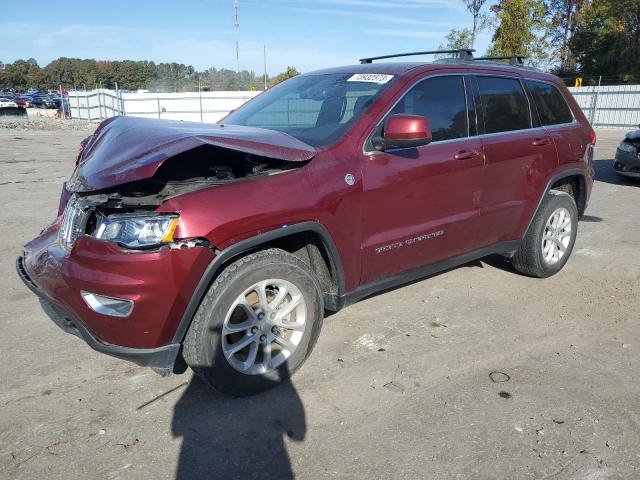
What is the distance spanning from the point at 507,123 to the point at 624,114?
24344 mm

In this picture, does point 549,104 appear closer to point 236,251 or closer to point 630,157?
point 236,251

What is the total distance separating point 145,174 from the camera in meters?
2.52

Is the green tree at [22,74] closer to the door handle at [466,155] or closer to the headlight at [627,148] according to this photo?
the headlight at [627,148]

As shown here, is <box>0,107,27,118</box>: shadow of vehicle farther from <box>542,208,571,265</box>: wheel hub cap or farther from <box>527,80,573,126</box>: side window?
<box>542,208,571,265</box>: wheel hub cap

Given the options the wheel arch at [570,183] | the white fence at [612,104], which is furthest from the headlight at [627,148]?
the white fence at [612,104]

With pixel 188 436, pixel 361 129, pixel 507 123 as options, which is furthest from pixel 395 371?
pixel 507 123

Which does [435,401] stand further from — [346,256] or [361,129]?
[361,129]

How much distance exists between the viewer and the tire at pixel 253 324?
2707 millimetres

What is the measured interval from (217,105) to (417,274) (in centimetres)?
Result: 2369

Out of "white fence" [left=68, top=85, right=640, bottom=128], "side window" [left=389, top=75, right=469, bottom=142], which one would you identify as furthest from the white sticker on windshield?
"white fence" [left=68, top=85, right=640, bottom=128]

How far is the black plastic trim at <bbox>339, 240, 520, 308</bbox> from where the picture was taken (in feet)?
11.1

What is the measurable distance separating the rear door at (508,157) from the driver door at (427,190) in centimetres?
15

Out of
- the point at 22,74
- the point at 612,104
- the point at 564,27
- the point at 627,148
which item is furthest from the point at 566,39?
the point at 22,74

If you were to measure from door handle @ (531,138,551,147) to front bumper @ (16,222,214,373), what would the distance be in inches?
119
